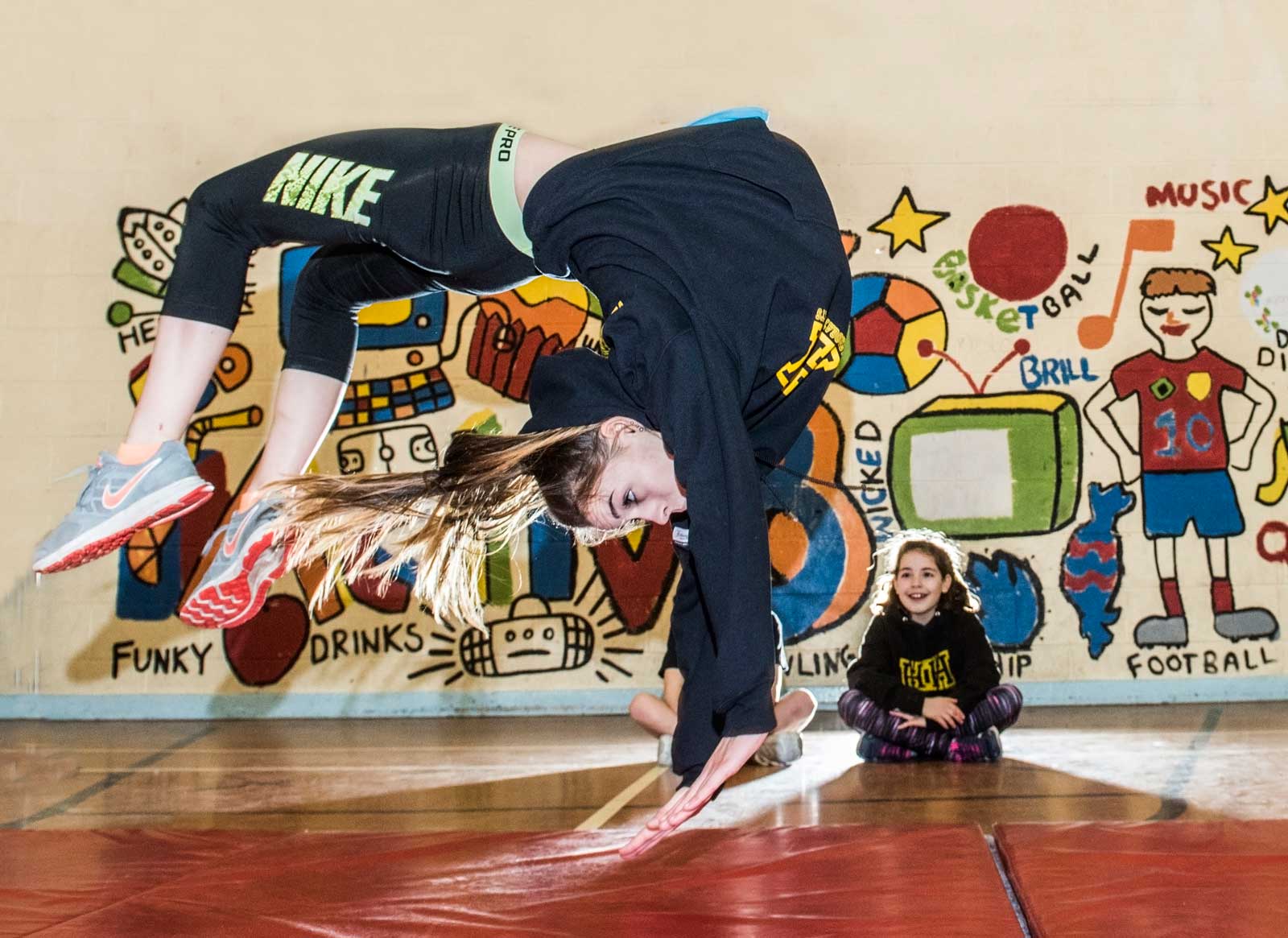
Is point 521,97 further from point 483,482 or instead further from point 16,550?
point 483,482

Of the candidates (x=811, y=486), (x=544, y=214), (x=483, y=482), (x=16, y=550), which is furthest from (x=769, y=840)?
(x=16, y=550)

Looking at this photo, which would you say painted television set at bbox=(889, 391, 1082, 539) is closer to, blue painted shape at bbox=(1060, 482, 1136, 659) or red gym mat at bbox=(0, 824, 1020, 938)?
blue painted shape at bbox=(1060, 482, 1136, 659)

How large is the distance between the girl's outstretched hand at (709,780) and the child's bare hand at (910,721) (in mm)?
2195

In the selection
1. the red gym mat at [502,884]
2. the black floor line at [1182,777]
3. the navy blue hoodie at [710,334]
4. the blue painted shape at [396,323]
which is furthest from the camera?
the blue painted shape at [396,323]

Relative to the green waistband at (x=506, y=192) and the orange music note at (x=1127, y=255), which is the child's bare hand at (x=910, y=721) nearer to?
the orange music note at (x=1127, y=255)

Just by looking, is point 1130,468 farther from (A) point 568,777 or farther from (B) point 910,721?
(A) point 568,777

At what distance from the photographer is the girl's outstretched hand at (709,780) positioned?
1.67 meters

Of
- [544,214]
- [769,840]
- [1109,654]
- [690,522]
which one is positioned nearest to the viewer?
[690,522]

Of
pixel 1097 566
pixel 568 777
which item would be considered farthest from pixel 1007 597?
pixel 568 777

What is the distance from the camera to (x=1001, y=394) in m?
5.20

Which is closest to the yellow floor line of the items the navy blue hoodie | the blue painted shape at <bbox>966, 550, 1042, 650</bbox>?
the navy blue hoodie

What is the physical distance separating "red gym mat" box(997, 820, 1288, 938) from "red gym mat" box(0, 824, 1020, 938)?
0.07m

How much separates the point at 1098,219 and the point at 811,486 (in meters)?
1.72

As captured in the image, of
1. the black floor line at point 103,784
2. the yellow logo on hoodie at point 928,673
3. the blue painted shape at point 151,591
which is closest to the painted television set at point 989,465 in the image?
the yellow logo on hoodie at point 928,673
